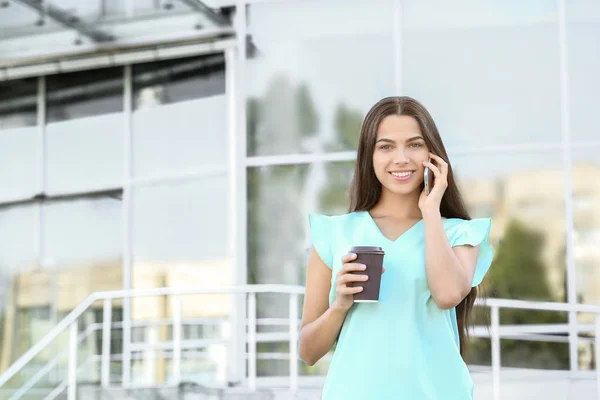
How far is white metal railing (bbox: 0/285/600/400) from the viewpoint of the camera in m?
A: 5.34

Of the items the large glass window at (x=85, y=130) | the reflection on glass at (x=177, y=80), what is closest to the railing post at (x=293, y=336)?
the reflection on glass at (x=177, y=80)

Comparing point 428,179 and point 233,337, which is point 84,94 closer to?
point 233,337

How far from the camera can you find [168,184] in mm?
8156

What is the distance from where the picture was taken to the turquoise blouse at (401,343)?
6.28 ft

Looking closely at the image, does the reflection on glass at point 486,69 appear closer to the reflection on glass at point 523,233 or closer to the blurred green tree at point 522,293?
the reflection on glass at point 523,233

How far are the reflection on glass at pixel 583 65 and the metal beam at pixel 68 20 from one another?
11.5 feet

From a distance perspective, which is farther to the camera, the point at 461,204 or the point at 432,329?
the point at 461,204

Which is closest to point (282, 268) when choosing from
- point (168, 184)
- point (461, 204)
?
point (168, 184)

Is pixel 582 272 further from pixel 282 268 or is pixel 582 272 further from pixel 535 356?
pixel 282 268

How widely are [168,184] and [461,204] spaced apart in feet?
20.4

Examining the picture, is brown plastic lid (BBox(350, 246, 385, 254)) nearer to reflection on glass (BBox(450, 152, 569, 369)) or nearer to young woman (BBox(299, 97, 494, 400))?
young woman (BBox(299, 97, 494, 400))

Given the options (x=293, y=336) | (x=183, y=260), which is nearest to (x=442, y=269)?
(x=293, y=336)

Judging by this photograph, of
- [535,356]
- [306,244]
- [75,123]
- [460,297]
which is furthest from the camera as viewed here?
[75,123]

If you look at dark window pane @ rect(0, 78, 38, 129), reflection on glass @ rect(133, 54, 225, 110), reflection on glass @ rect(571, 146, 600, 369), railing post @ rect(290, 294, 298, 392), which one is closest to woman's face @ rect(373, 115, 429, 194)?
railing post @ rect(290, 294, 298, 392)
